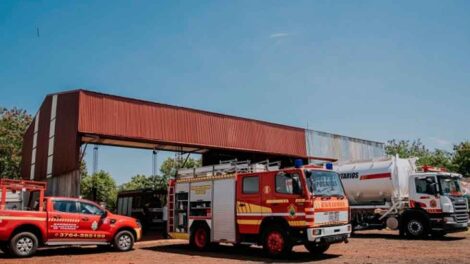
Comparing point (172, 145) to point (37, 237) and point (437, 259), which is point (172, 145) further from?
point (437, 259)

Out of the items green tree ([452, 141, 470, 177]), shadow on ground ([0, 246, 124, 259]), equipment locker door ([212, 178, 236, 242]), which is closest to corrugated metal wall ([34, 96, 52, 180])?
shadow on ground ([0, 246, 124, 259])

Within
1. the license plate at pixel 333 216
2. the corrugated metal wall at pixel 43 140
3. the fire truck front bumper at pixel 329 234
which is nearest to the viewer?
the fire truck front bumper at pixel 329 234

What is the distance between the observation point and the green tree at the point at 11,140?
36281 mm

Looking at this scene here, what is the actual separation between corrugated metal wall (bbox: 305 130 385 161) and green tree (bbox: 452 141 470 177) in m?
25.0

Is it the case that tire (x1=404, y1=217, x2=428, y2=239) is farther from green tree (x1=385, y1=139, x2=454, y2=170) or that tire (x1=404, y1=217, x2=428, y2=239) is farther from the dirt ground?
green tree (x1=385, y1=139, x2=454, y2=170)

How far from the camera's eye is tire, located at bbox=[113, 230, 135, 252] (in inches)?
565

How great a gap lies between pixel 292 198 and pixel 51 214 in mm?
7551

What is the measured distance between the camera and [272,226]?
39.9 ft

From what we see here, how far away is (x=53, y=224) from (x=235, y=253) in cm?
586

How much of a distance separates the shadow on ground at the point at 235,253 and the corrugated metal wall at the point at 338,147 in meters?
13.0

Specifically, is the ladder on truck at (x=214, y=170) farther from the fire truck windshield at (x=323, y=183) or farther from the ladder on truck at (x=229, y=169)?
the fire truck windshield at (x=323, y=183)

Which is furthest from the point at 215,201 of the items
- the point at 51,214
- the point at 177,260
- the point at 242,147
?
the point at 242,147

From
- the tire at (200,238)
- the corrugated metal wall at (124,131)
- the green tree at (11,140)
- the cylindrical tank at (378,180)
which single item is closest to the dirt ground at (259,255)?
the tire at (200,238)

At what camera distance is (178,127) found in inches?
800
